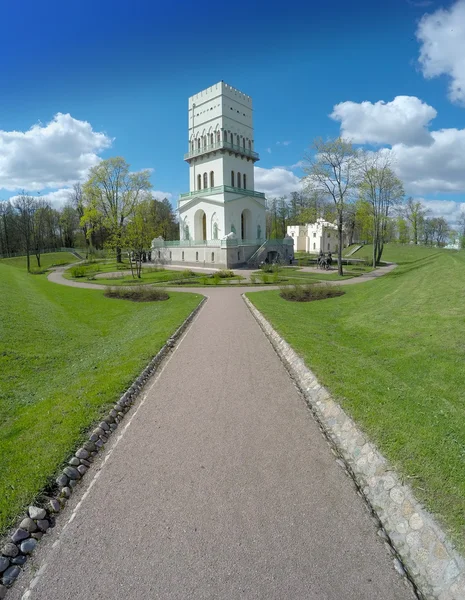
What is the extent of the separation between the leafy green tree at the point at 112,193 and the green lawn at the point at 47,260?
12524 millimetres

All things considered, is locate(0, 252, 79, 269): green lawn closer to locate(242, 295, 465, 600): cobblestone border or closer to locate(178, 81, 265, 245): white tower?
locate(178, 81, 265, 245): white tower

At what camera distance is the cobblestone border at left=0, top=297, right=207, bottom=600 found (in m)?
3.90

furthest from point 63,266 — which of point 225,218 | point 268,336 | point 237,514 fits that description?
point 237,514

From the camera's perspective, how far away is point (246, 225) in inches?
2127

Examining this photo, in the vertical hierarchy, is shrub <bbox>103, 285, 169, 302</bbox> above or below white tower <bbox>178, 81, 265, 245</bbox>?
below

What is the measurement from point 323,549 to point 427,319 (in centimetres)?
1025

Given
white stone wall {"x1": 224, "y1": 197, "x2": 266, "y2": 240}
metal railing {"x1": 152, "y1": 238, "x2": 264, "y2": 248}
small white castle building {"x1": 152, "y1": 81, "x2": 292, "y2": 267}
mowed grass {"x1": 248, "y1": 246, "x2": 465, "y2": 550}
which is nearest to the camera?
mowed grass {"x1": 248, "y1": 246, "x2": 465, "y2": 550}

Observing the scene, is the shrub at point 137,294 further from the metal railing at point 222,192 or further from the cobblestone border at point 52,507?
the metal railing at point 222,192

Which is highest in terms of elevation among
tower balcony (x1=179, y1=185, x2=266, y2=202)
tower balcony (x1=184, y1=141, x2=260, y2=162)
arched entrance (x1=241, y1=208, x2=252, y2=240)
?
tower balcony (x1=184, y1=141, x2=260, y2=162)

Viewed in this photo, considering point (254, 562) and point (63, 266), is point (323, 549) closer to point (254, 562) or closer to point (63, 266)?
point (254, 562)

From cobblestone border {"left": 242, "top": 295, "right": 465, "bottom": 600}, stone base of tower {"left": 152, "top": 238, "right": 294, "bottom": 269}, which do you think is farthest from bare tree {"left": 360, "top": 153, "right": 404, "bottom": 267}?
cobblestone border {"left": 242, "top": 295, "right": 465, "bottom": 600}

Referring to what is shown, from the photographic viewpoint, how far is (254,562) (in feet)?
12.6

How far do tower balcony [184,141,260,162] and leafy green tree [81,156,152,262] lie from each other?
7.11 metres

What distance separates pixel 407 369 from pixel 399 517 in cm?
528
